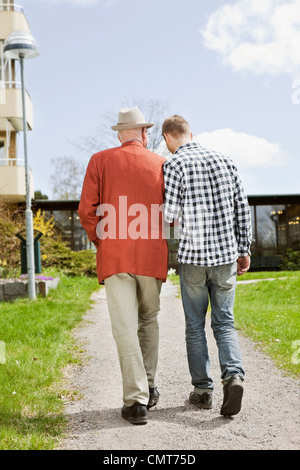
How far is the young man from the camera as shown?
3592 mm

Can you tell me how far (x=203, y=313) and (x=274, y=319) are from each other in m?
3.89

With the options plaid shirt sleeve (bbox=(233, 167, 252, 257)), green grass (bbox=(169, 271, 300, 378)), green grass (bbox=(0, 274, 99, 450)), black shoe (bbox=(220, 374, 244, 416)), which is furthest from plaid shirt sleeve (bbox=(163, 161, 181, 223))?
green grass (bbox=(169, 271, 300, 378))

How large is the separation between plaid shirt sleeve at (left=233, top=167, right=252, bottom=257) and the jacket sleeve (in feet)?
3.21

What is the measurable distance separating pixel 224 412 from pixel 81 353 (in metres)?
2.56

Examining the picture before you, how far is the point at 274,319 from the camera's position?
24.0 ft

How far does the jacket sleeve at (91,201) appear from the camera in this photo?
356cm

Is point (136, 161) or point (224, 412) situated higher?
point (136, 161)

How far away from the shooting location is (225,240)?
3633mm

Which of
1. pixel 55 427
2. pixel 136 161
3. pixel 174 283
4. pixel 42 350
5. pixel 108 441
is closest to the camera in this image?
pixel 108 441

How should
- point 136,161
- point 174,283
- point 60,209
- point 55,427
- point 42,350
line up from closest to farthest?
point 55,427 → point 136,161 → point 42,350 → point 174,283 → point 60,209

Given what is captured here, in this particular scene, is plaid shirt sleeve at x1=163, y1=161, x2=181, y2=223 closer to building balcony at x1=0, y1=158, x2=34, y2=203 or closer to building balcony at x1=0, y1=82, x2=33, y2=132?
building balcony at x1=0, y1=158, x2=34, y2=203

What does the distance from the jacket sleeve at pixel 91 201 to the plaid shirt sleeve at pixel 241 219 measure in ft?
3.21

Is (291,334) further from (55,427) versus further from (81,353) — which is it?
(55,427)
